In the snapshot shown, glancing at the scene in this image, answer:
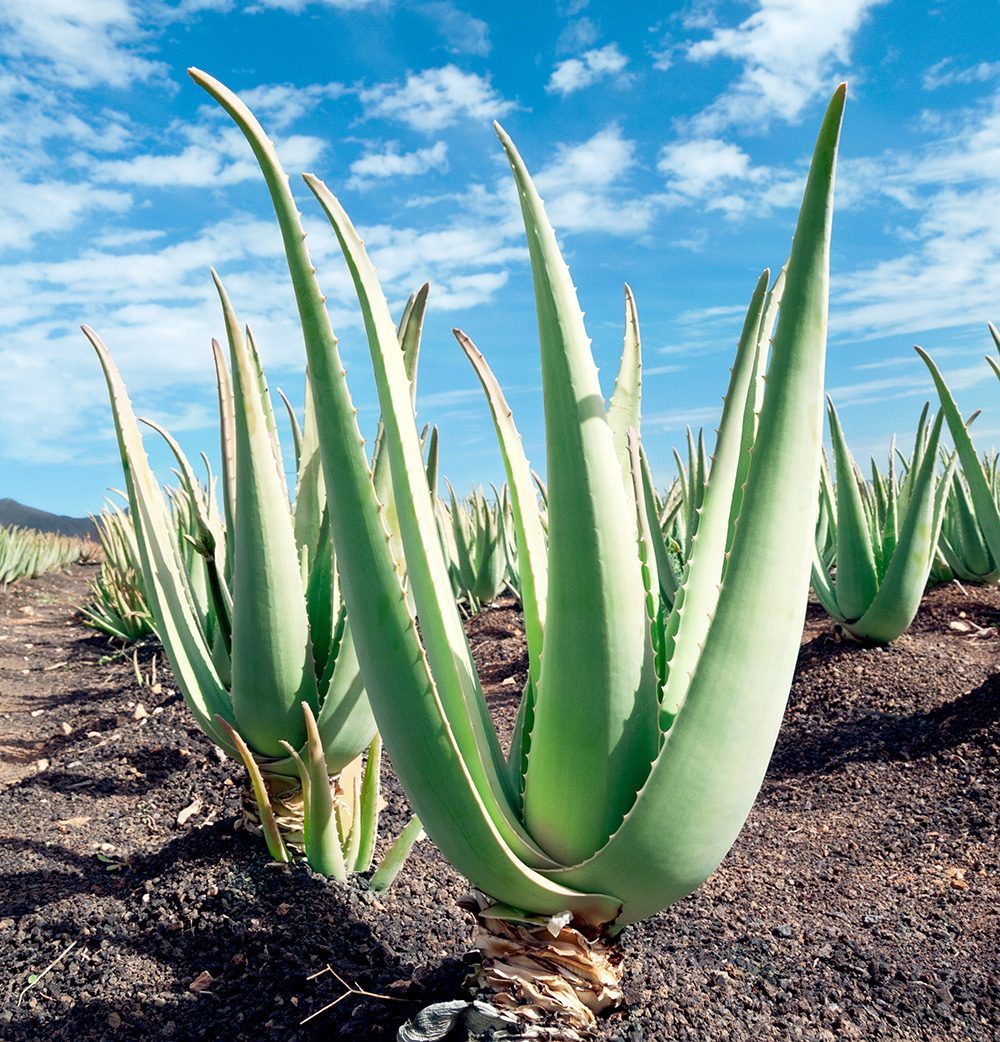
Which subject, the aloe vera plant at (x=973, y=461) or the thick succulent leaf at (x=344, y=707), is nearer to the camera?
the thick succulent leaf at (x=344, y=707)

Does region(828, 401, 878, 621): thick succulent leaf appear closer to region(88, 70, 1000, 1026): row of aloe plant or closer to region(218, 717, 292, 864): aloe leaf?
region(88, 70, 1000, 1026): row of aloe plant

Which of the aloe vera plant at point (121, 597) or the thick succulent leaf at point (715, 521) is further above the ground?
the thick succulent leaf at point (715, 521)

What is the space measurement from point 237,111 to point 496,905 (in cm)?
108

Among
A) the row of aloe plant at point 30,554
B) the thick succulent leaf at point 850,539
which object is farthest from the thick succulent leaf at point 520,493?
the row of aloe plant at point 30,554

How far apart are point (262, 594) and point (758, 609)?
3.43 ft

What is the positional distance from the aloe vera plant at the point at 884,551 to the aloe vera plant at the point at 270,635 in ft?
9.29

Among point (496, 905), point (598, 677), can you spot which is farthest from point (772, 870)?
point (598, 677)

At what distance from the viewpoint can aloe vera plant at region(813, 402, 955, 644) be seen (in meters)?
3.64

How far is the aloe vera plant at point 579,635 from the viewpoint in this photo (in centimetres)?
89

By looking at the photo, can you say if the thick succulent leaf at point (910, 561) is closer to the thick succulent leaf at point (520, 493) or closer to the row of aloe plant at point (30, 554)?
the thick succulent leaf at point (520, 493)

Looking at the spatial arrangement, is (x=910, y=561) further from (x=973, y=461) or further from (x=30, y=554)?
(x=30, y=554)

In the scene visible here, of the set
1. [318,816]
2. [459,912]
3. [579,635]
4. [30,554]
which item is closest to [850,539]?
[459,912]

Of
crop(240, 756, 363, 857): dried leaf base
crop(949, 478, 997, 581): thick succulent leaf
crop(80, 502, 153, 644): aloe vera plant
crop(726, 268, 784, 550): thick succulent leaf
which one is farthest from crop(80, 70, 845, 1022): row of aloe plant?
crop(80, 502, 153, 644): aloe vera plant

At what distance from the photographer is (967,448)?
107 inches
